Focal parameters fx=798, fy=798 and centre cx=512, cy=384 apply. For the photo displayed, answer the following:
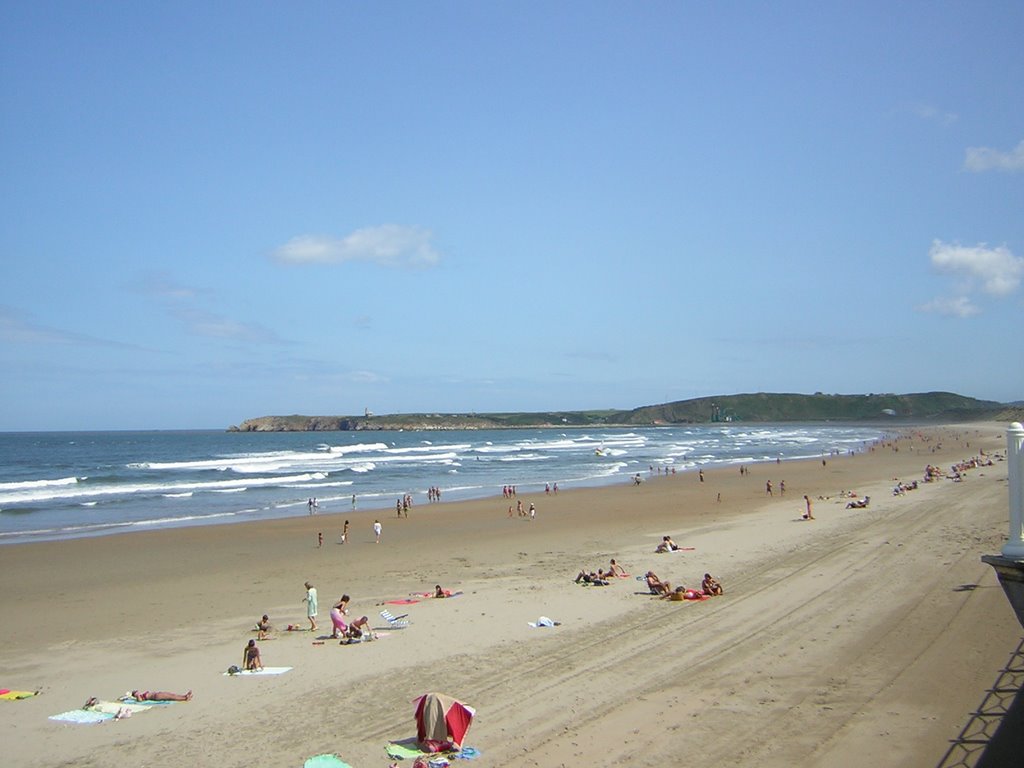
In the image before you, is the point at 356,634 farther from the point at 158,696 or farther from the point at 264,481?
the point at 264,481

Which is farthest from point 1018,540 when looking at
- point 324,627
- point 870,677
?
point 324,627

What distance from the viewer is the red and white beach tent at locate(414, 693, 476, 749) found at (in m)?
8.14

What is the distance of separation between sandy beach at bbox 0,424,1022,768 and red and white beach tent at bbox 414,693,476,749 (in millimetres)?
341

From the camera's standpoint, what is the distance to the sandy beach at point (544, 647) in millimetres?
8422

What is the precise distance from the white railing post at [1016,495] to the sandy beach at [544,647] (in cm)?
237

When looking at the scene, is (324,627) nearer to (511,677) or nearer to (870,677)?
(511,677)

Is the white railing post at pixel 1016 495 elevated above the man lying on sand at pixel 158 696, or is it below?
above

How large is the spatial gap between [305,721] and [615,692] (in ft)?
12.1

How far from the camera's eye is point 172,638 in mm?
14031

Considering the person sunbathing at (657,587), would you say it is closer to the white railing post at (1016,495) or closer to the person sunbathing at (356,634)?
the person sunbathing at (356,634)

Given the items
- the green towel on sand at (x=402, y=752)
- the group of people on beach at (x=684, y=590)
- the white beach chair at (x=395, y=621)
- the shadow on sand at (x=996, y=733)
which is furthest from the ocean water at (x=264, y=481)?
the shadow on sand at (x=996, y=733)

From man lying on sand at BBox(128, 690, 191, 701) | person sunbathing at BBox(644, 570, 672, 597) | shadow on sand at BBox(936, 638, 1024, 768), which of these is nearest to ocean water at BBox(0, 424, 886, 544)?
man lying on sand at BBox(128, 690, 191, 701)

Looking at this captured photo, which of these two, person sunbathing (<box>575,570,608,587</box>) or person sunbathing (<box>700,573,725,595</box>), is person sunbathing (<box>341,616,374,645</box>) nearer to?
person sunbathing (<box>575,570,608,587</box>)

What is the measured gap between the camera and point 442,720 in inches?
321
